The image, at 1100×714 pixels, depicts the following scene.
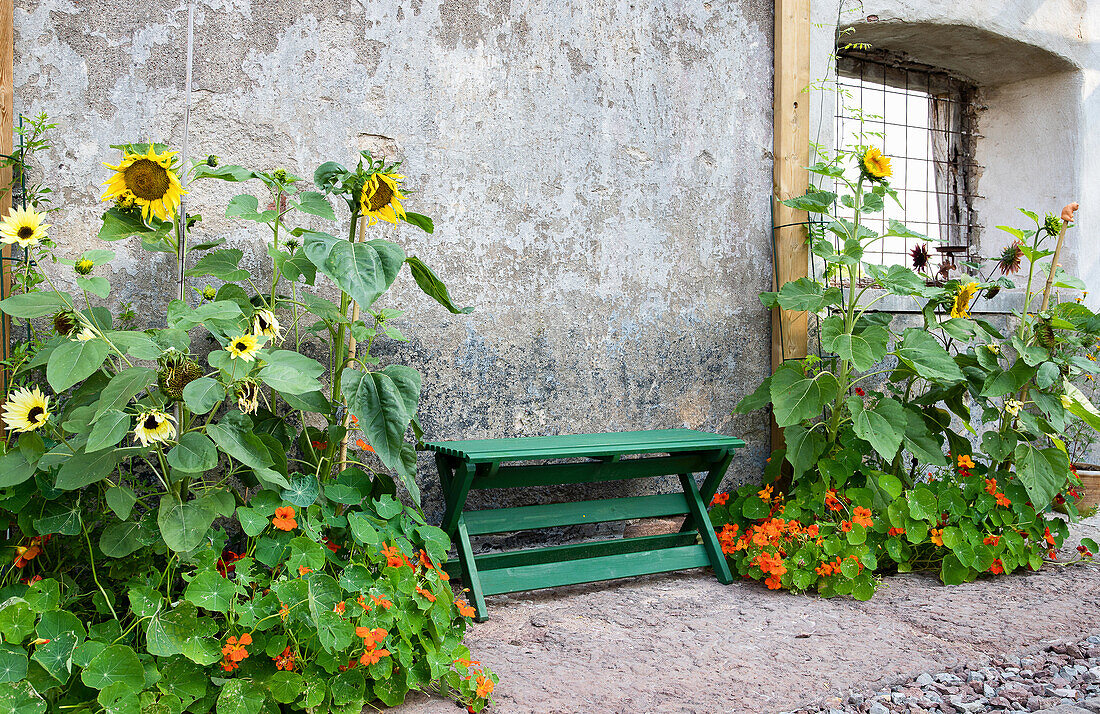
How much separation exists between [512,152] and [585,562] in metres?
1.61

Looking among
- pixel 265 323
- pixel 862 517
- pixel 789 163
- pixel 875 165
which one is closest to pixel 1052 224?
pixel 875 165

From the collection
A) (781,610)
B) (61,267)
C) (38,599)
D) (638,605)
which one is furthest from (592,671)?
(61,267)

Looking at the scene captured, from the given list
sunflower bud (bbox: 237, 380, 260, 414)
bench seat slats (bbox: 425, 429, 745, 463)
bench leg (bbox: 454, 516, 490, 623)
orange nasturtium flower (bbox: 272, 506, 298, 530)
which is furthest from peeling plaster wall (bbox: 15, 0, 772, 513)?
orange nasturtium flower (bbox: 272, 506, 298, 530)

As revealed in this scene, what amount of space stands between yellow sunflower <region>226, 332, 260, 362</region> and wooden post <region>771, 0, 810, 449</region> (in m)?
2.42

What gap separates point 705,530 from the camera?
3.13m

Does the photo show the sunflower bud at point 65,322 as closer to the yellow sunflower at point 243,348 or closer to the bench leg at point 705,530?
the yellow sunflower at point 243,348

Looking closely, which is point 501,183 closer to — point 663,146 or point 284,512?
point 663,146

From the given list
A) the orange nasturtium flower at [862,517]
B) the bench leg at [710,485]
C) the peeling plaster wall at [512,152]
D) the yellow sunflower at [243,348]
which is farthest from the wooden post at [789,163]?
the yellow sunflower at [243,348]

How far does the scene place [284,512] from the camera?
207 centimetres

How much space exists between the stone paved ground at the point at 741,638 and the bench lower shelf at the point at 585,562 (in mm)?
69

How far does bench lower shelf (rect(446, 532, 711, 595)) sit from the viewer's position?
2754 millimetres

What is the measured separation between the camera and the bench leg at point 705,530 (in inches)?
120

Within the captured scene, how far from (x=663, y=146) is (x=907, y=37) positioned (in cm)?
203

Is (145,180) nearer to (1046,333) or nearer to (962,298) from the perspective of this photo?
(962,298)
